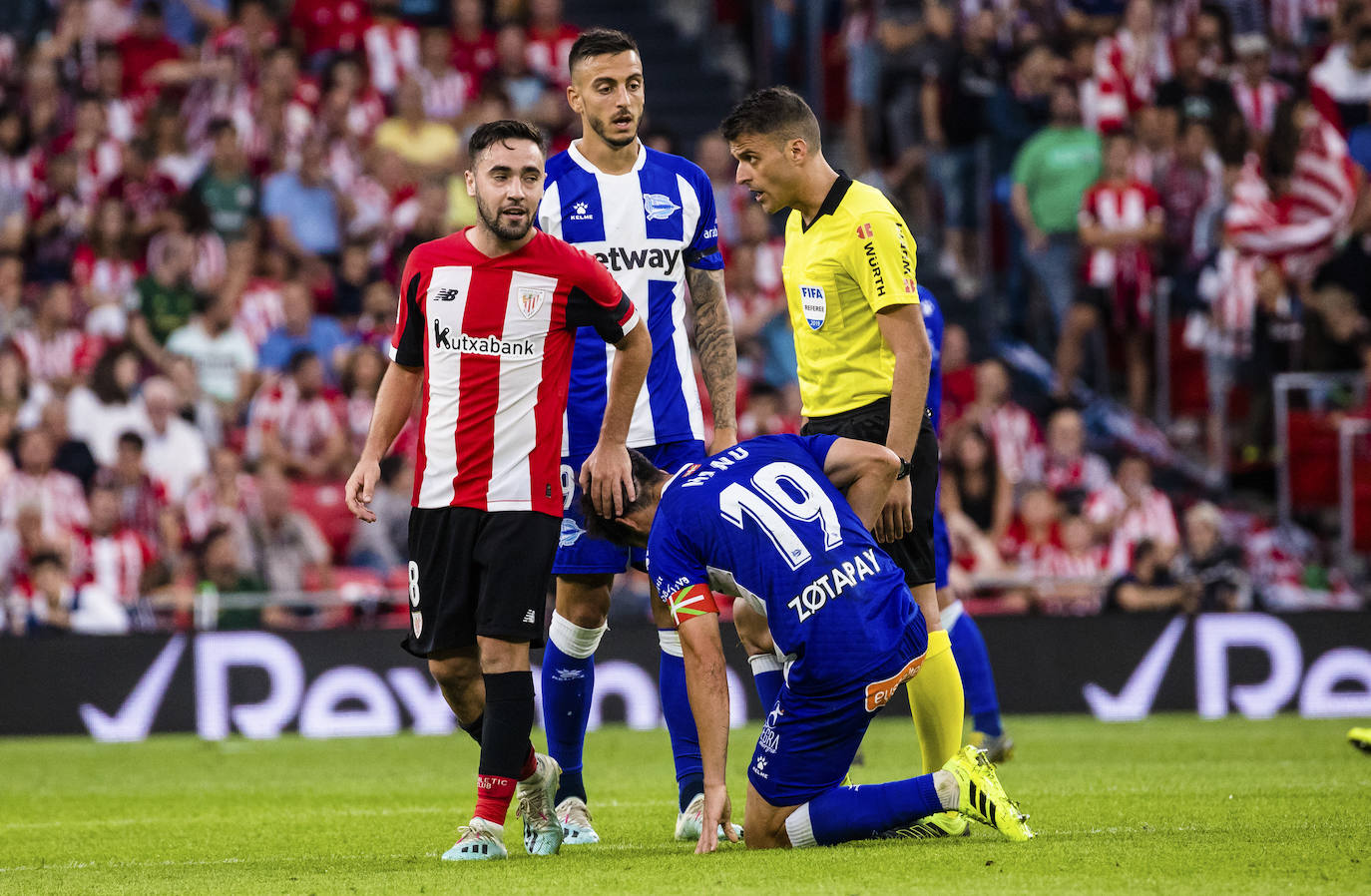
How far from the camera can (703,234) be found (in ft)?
21.8

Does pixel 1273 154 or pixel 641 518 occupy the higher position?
pixel 1273 154

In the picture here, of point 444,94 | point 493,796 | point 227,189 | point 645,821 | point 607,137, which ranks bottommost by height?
point 645,821

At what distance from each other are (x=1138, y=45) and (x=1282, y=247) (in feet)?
7.84

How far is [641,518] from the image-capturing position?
5.72 metres

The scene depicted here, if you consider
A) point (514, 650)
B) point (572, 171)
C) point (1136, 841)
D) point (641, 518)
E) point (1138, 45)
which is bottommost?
point (1136, 841)

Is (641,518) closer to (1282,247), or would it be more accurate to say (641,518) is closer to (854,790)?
(854,790)

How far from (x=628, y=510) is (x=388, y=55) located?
36.7 ft

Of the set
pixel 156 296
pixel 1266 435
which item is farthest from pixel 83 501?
pixel 1266 435

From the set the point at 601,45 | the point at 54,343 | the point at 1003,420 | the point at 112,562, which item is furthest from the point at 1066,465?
the point at 601,45

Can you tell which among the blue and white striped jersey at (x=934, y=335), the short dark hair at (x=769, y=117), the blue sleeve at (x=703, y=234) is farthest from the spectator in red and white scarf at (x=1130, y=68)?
the short dark hair at (x=769, y=117)

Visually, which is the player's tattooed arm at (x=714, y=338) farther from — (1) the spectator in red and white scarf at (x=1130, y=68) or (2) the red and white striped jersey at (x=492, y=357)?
(1) the spectator in red and white scarf at (x=1130, y=68)

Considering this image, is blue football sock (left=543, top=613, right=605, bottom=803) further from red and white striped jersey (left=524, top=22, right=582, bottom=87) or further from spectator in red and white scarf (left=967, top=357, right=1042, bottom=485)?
red and white striped jersey (left=524, top=22, right=582, bottom=87)

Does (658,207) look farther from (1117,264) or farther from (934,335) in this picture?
(1117,264)

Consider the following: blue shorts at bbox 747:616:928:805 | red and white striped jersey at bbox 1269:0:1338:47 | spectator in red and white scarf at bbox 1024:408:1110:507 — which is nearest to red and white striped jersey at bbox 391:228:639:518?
blue shorts at bbox 747:616:928:805
